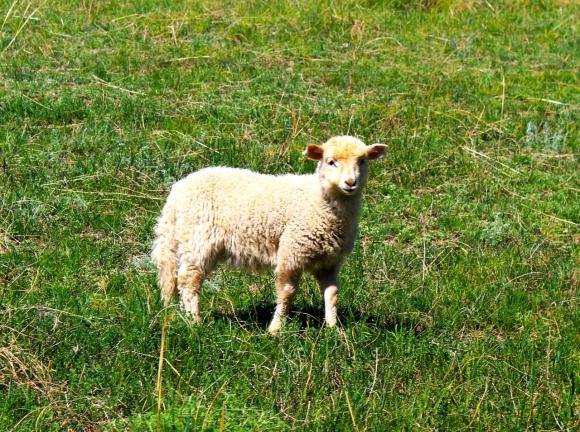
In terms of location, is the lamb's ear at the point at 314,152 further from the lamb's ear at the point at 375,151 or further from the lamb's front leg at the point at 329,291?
the lamb's front leg at the point at 329,291

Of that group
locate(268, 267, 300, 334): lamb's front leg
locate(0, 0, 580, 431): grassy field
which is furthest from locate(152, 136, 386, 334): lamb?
locate(0, 0, 580, 431): grassy field

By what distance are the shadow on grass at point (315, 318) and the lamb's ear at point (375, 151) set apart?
1.11 meters

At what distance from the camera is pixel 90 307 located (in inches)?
302

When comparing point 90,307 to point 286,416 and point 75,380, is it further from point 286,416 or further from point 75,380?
point 286,416

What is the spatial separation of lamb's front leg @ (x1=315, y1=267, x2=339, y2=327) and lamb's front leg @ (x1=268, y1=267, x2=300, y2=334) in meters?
0.24

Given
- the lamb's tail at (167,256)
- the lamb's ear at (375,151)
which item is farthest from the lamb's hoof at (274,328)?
the lamb's ear at (375,151)

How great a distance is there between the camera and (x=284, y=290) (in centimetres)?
770

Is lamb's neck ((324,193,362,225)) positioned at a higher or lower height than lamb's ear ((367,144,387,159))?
lower

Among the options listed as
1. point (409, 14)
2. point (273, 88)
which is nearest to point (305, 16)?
point (409, 14)

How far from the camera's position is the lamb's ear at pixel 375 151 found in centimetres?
778

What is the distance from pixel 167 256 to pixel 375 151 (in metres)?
1.72

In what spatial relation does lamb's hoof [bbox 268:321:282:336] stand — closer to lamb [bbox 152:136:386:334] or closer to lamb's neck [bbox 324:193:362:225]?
lamb [bbox 152:136:386:334]

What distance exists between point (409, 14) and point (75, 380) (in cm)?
1075

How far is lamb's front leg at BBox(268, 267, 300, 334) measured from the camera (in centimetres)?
769
